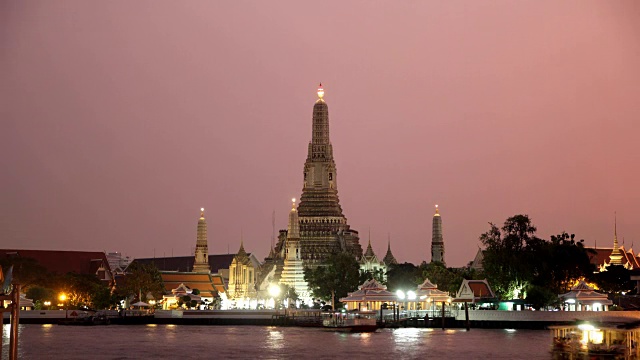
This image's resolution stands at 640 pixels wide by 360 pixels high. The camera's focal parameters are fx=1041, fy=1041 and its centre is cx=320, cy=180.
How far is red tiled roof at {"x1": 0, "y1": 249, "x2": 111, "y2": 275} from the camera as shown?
111438 millimetres

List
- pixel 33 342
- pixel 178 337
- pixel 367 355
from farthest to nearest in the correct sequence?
pixel 178 337 < pixel 33 342 < pixel 367 355

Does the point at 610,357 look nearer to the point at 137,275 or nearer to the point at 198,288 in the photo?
the point at 137,275

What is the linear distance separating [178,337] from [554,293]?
29.4 meters

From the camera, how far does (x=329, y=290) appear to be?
9800 centimetres

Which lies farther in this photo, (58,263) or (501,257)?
(58,263)

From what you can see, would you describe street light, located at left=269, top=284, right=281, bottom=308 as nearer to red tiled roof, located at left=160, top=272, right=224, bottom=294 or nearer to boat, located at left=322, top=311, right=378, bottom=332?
red tiled roof, located at left=160, top=272, right=224, bottom=294

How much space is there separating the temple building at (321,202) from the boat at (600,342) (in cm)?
6882

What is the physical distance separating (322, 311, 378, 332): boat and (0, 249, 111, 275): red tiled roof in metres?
37.2

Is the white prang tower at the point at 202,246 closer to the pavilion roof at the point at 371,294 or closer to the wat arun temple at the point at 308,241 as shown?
the wat arun temple at the point at 308,241

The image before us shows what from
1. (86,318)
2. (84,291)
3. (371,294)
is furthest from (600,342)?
(84,291)

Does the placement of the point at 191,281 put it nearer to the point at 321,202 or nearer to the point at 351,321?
the point at 321,202

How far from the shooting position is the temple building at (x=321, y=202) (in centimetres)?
12375

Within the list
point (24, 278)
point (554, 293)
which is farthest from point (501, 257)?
point (24, 278)

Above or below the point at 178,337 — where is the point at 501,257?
above
